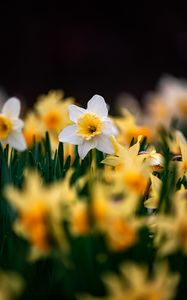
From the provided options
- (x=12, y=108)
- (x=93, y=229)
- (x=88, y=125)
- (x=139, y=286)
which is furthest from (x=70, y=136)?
(x=139, y=286)

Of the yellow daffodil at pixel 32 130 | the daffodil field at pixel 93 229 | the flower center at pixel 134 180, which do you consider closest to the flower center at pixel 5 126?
the daffodil field at pixel 93 229

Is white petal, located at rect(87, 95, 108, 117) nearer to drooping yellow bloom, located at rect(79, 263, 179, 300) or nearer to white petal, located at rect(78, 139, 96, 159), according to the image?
white petal, located at rect(78, 139, 96, 159)

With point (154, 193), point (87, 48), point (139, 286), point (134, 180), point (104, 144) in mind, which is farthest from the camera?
point (87, 48)

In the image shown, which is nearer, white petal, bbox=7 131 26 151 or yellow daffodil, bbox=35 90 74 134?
white petal, bbox=7 131 26 151

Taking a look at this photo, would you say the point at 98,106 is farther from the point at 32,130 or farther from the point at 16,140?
the point at 32,130

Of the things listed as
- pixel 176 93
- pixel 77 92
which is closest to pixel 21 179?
pixel 176 93

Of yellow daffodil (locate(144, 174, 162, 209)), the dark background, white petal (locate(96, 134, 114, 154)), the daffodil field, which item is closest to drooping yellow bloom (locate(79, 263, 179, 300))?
the daffodil field

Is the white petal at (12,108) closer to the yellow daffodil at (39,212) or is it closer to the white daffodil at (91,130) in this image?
the white daffodil at (91,130)
